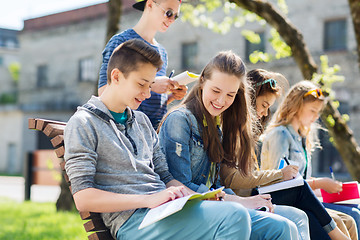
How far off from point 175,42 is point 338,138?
14009 mm

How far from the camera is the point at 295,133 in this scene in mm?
3881

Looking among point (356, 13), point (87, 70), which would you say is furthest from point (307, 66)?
point (87, 70)

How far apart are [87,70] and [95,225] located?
21.2 m

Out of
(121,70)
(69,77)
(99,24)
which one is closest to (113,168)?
(121,70)

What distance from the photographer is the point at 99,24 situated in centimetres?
2211

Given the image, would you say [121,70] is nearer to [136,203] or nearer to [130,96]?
[130,96]

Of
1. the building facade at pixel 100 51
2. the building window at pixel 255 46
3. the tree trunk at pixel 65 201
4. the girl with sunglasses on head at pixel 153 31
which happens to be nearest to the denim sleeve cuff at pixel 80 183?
the girl with sunglasses on head at pixel 153 31

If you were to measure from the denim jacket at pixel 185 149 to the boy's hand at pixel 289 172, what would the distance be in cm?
50

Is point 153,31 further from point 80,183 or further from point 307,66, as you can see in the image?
point 307,66

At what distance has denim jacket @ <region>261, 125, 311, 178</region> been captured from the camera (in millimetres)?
3664

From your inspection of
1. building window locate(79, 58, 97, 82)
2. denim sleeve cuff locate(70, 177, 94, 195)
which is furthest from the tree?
building window locate(79, 58, 97, 82)

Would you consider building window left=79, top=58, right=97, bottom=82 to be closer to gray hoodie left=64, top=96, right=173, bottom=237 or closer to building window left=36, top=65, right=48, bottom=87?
building window left=36, top=65, right=48, bottom=87

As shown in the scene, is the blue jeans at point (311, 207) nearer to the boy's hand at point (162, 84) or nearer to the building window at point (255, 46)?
the boy's hand at point (162, 84)

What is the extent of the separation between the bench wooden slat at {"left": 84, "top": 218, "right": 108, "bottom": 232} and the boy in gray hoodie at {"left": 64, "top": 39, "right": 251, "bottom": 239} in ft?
0.09
